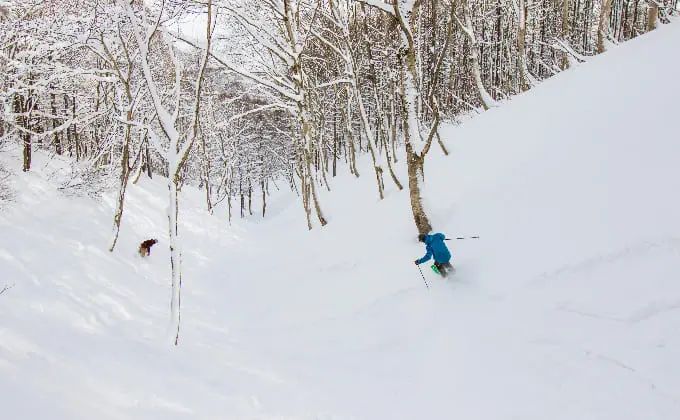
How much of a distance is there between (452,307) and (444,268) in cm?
62

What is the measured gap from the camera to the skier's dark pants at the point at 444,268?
5885 millimetres

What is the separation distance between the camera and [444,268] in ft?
19.4

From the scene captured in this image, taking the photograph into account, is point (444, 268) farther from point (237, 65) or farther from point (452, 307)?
point (237, 65)

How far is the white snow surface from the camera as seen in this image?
3799 mm

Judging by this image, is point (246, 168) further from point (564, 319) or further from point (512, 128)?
point (564, 319)

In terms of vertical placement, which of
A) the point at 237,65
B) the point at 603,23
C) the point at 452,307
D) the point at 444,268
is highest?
the point at 603,23

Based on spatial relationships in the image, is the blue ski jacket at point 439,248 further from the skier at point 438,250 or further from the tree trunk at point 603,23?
the tree trunk at point 603,23

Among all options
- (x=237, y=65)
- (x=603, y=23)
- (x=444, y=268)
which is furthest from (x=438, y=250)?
(x=603, y=23)

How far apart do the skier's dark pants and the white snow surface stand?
192 mm

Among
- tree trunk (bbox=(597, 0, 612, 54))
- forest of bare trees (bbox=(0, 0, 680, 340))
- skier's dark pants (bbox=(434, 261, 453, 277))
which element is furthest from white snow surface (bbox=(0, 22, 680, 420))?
tree trunk (bbox=(597, 0, 612, 54))

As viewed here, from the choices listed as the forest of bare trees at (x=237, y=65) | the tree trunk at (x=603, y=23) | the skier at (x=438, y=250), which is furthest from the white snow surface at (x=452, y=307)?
the tree trunk at (x=603, y=23)

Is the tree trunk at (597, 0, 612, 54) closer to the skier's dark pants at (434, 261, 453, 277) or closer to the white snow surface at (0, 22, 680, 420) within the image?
the white snow surface at (0, 22, 680, 420)

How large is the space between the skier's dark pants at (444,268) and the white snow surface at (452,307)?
19 centimetres

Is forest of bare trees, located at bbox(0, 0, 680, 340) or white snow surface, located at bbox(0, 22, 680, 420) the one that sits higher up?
forest of bare trees, located at bbox(0, 0, 680, 340)
